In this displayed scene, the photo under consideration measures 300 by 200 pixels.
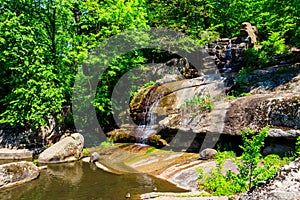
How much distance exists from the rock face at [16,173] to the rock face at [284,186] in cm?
1017

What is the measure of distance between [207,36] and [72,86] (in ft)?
38.7

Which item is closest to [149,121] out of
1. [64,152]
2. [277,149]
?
[64,152]

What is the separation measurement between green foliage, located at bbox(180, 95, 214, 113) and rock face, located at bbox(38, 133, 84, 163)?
630 cm

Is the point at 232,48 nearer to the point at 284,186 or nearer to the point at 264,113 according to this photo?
the point at 264,113

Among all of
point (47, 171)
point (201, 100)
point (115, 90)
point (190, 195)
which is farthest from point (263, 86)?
point (47, 171)

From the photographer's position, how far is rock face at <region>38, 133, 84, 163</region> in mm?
14898

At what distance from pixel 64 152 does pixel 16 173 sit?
370 cm

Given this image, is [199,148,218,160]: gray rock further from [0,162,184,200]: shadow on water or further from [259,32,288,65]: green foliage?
[259,32,288,65]: green foliage

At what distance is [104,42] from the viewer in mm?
19672

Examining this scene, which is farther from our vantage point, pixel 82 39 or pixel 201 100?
pixel 82 39

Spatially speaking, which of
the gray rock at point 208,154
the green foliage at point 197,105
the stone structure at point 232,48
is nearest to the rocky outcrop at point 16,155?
the green foliage at point 197,105

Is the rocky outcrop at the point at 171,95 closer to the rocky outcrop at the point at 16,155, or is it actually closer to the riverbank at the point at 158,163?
the riverbank at the point at 158,163

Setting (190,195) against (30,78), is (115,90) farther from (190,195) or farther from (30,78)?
(190,195)

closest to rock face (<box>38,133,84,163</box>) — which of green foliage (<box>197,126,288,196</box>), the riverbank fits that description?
the riverbank
